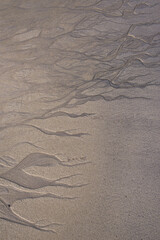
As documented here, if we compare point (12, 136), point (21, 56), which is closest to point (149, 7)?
point (21, 56)

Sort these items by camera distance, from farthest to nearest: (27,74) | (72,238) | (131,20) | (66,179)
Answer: (131,20), (27,74), (66,179), (72,238)

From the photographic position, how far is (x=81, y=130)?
2705 millimetres

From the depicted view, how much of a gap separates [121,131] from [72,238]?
1130 millimetres

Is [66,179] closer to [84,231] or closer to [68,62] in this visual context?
[84,231]

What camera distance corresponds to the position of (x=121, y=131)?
2.63 metres

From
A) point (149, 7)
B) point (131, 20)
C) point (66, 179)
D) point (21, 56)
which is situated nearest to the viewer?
point (66, 179)

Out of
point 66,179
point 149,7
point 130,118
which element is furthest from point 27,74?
point 149,7

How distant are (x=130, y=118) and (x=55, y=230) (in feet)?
4.41

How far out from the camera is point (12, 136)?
9.00 feet

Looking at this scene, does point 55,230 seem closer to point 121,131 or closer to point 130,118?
point 121,131

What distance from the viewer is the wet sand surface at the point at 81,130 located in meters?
1.96

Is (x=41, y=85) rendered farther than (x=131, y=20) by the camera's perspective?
No

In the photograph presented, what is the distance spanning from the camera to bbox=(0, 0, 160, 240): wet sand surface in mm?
1964

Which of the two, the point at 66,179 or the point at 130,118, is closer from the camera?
the point at 66,179
